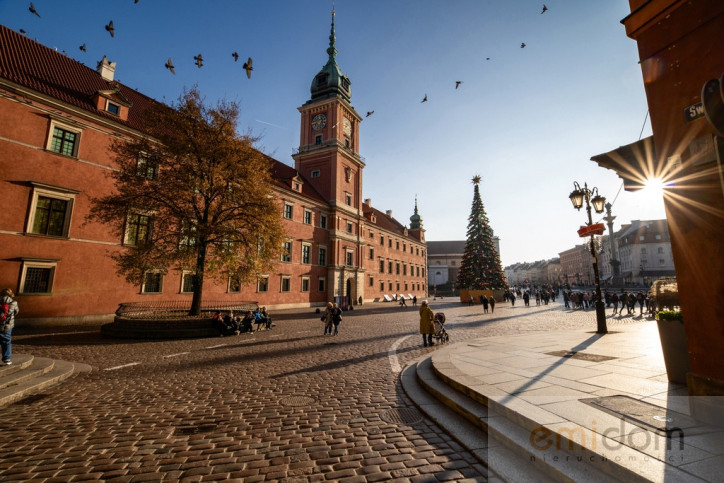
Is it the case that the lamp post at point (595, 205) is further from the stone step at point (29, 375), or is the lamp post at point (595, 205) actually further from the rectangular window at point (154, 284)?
the rectangular window at point (154, 284)

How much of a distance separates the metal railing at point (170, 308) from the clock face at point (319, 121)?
2512cm

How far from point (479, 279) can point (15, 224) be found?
4050 cm

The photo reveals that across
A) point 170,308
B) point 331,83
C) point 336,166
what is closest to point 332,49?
point 331,83

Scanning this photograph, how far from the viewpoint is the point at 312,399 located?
577 centimetres

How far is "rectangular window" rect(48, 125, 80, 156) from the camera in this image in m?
17.2

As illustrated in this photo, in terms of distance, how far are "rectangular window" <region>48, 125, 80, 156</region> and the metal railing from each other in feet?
29.9

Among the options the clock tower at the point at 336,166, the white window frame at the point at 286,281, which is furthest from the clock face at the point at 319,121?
the white window frame at the point at 286,281

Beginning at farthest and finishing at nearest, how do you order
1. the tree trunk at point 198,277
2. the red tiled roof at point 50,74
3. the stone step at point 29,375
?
the red tiled roof at point 50,74 < the tree trunk at point 198,277 < the stone step at point 29,375

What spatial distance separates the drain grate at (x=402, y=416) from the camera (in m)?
4.78

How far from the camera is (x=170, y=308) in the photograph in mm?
21094

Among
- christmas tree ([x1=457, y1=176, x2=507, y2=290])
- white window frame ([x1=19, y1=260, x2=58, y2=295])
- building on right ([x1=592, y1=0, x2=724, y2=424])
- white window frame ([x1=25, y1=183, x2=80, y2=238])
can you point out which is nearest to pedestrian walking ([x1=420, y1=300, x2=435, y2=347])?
building on right ([x1=592, y1=0, x2=724, y2=424])

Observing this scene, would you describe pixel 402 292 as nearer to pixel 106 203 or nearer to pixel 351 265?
pixel 351 265

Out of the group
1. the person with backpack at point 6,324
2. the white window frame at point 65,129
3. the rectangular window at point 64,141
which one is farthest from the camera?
the rectangular window at point 64,141

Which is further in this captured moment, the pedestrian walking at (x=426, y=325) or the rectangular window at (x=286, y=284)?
the rectangular window at (x=286, y=284)
